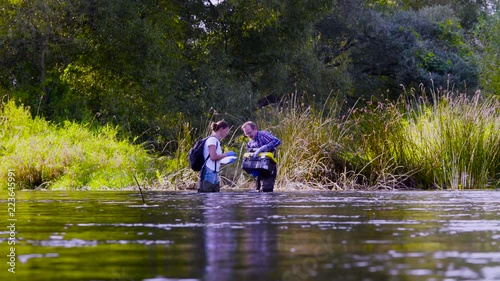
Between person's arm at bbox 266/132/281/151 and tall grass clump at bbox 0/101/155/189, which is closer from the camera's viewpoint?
person's arm at bbox 266/132/281/151

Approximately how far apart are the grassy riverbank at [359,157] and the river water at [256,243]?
680cm

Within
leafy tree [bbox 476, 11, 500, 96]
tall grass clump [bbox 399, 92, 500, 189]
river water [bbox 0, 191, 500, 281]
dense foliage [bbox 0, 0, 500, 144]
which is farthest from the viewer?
leafy tree [bbox 476, 11, 500, 96]

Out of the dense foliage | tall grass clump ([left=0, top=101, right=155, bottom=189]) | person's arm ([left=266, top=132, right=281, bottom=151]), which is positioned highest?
the dense foliage

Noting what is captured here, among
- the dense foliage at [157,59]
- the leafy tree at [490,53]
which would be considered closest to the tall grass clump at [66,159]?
the dense foliage at [157,59]

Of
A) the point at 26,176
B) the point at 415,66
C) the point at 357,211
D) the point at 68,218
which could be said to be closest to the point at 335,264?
the point at 68,218

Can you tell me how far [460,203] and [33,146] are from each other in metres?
10.6

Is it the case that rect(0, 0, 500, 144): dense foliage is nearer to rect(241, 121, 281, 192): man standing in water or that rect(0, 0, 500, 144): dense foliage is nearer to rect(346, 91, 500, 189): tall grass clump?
rect(346, 91, 500, 189): tall grass clump

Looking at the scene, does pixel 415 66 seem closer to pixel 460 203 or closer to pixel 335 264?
pixel 460 203

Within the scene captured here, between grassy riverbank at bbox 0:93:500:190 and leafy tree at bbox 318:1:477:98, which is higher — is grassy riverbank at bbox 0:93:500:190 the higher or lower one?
the lower one

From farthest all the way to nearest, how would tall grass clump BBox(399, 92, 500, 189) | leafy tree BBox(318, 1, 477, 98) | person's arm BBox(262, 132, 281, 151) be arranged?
leafy tree BBox(318, 1, 477, 98) → tall grass clump BBox(399, 92, 500, 189) → person's arm BBox(262, 132, 281, 151)

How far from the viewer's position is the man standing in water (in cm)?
1414

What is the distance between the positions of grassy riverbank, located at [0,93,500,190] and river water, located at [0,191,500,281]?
6.80m

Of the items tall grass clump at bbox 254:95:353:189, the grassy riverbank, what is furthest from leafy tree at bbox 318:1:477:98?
tall grass clump at bbox 254:95:353:189

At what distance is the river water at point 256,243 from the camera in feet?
13.5
